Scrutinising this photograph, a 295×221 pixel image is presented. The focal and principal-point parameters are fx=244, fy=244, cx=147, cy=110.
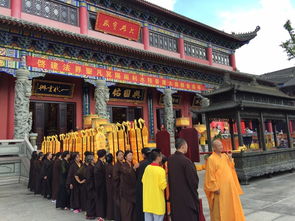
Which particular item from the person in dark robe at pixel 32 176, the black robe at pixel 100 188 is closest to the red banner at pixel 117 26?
the person in dark robe at pixel 32 176

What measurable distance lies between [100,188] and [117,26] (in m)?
10.5

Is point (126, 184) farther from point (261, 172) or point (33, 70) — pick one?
point (33, 70)

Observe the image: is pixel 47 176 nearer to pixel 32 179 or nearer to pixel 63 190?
pixel 32 179

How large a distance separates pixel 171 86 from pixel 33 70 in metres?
7.77

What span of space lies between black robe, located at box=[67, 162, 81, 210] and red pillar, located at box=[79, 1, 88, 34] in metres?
8.31

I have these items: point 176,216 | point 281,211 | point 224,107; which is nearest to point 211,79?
point 224,107

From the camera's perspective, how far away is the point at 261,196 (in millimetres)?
5594

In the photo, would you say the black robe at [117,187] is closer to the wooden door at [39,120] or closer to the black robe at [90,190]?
the black robe at [90,190]

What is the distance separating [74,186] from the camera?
18.3 ft

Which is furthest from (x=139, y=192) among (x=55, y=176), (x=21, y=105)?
(x=21, y=105)

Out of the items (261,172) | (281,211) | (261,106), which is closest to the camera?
(281,211)

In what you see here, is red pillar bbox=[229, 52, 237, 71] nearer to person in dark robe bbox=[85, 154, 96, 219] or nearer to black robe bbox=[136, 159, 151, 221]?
person in dark robe bbox=[85, 154, 96, 219]

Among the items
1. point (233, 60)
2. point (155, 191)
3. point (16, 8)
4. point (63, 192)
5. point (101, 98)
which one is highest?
point (233, 60)

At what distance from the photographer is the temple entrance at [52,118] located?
39.0ft
